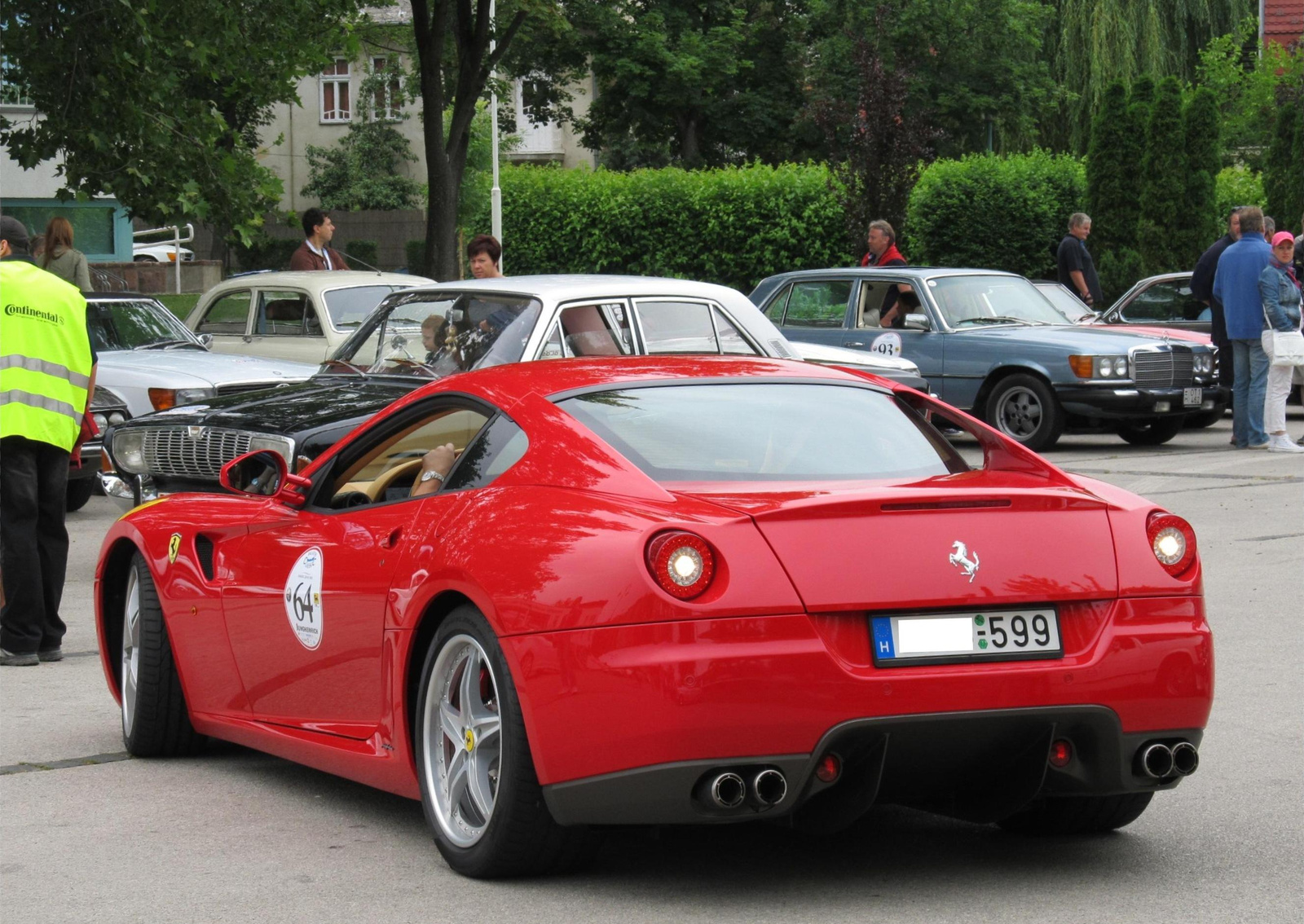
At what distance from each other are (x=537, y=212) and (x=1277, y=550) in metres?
24.9

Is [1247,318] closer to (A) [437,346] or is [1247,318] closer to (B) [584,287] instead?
(B) [584,287]

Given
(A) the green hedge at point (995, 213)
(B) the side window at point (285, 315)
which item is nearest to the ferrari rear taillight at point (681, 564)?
(B) the side window at point (285, 315)

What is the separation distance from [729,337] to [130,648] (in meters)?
5.34

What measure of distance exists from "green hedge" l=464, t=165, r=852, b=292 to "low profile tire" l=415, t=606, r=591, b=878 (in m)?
25.8

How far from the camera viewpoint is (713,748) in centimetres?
432

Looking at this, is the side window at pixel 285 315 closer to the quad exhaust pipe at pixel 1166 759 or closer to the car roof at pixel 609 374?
the car roof at pixel 609 374

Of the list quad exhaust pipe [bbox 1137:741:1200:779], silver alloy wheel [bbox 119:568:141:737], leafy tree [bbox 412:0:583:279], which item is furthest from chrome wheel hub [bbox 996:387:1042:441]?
quad exhaust pipe [bbox 1137:741:1200:779]

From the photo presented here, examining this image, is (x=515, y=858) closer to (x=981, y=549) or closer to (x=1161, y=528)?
(x=981, y=549)

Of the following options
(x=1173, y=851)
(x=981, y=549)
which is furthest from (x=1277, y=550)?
(x=981, y=549)

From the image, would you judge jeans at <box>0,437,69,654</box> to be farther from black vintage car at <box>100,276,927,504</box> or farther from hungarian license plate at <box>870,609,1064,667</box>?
hungarian license plate at <box>870,609,1064,667</box>

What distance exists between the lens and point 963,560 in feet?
14.9

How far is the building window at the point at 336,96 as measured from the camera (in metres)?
65.1

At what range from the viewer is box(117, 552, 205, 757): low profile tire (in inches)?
255

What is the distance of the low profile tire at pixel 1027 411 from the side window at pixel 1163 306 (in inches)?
112
